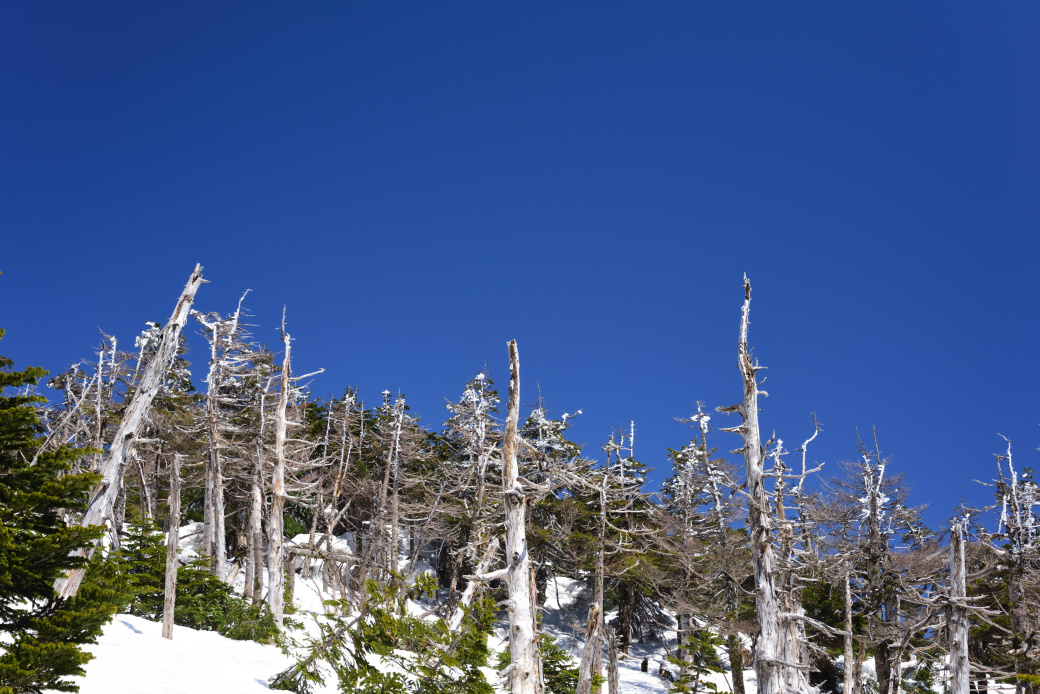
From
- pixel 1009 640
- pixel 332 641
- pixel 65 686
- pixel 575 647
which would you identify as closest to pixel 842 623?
pixel 1009 640

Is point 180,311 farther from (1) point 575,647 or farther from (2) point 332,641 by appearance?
(1) point 575,647

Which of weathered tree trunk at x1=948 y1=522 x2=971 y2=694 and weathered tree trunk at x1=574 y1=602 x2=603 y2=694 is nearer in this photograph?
weathered tree trunk at x1=574 y1=602 x2=603 y2=694

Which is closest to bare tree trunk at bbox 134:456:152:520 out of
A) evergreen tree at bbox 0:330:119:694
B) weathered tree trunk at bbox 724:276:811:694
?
evergreen tree at bbox 0:330:119:694

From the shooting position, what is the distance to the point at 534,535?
27859 millimetres

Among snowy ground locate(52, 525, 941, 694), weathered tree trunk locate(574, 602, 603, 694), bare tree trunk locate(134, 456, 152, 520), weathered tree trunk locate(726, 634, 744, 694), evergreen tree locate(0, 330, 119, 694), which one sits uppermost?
bare tree trunk locate(134, 456, 152, 520)

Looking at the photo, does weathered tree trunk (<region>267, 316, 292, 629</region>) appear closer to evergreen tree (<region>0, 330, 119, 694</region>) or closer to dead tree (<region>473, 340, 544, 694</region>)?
evergreen tree (<region>0, 330, 119, 694</region>)

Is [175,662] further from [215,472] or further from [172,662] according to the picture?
[215,472]

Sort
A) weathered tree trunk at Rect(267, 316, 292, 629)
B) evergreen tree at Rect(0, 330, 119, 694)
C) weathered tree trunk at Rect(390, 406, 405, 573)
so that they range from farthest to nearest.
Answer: weathered tree trunk at Rect(390, 406, 405, 573) < weathered tree trunk at Rect(267, 316, 292, 629) < evergreen tree at Rect(0, 330, 119, 694)

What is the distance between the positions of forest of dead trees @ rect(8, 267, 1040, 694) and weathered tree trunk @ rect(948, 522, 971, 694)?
7 cm

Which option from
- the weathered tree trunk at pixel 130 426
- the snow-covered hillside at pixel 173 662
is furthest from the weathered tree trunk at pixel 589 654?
the weathered tree trunk at pixel 130 426

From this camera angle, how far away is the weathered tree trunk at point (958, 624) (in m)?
15.9

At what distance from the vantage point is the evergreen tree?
24.1 ft

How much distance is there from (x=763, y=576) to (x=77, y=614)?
A: 8.72m

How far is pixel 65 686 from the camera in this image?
782 centimetres
